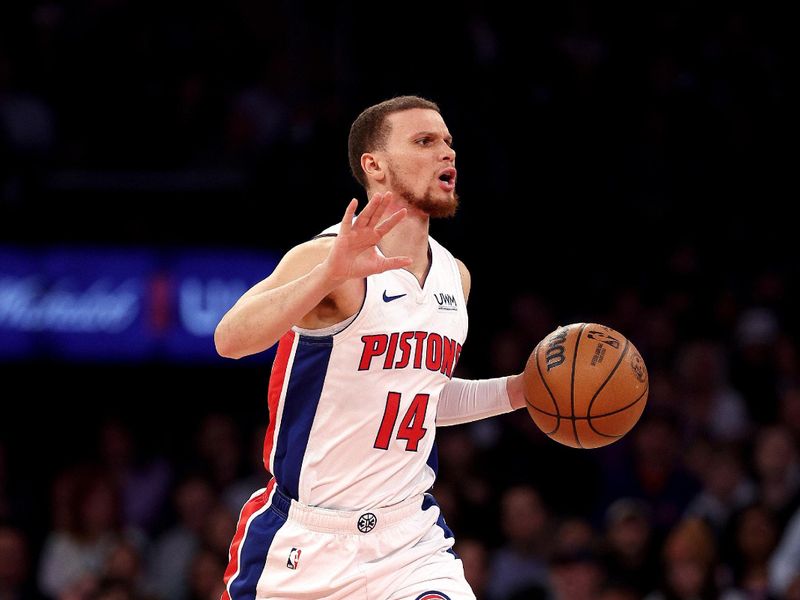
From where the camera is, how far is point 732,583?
830 centimetres

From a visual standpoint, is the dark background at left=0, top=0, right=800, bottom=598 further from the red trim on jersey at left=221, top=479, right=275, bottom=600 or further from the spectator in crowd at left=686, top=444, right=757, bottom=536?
the red trim on jersey at left=221, top=479, right=275, bottom=600

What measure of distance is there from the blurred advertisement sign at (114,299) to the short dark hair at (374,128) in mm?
5171

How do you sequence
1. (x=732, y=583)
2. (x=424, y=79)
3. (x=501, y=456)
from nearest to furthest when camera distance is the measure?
1. (x=732, y=583)
2. (x=501, y=456)
3. (x=424, y=79)

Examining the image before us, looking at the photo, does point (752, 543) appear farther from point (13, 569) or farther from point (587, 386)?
point (13, 569)

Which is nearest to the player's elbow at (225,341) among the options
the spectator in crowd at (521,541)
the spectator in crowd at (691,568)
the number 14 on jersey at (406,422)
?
the number 14 on jersey at (406,422)

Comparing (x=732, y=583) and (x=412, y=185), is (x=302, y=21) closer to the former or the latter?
(x=732, y=583)

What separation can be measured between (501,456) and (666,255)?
2.36 meters

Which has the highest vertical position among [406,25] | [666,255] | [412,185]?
[406,25]

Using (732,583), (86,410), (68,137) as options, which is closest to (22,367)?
(86,410)

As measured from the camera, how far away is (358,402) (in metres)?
4.78

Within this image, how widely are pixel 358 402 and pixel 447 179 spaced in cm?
92

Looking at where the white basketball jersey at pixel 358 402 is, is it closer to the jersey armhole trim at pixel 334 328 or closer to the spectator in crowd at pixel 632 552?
the jersey armhole trim at pixel 334 328

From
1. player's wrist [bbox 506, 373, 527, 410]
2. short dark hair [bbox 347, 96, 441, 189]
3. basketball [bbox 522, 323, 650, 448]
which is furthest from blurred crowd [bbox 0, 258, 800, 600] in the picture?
short dark hair [bbox 347, 96, 441, 189]

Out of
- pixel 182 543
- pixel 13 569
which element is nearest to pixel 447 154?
pixel 182 543
